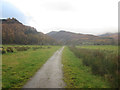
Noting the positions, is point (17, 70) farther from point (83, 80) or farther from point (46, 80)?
point (83, 80)

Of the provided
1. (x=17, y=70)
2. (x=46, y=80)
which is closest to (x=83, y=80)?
(x=46, y=80)

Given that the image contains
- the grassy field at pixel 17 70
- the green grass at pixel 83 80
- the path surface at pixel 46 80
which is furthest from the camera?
the grassy field at pixel 17 70

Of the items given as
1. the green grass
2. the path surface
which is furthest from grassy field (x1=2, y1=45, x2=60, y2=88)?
the green grass

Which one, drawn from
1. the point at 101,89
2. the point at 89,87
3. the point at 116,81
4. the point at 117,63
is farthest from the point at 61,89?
the point at 117,63

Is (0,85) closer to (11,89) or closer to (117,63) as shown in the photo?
(11,89)

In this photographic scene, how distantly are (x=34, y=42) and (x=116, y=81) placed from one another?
270 feet

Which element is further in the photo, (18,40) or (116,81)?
(18,40)

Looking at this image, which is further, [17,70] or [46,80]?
[17,70]

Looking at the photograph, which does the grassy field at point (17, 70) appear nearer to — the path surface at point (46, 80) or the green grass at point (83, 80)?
the path surface at point (46, 80)

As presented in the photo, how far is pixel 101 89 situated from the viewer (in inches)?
208

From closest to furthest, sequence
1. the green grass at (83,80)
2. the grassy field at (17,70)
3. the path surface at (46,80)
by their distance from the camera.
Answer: the path surface at (46,80) < the green grass at (83,80) < the grassy field at (17,70)

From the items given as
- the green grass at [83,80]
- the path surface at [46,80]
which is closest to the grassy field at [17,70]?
the path surface at [46,80]

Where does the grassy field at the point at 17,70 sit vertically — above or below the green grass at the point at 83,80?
above

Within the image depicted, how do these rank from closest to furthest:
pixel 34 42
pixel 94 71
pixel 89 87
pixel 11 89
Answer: pixel 11 89, pixel 89 87, pixel 94 71, pixel 34 42
